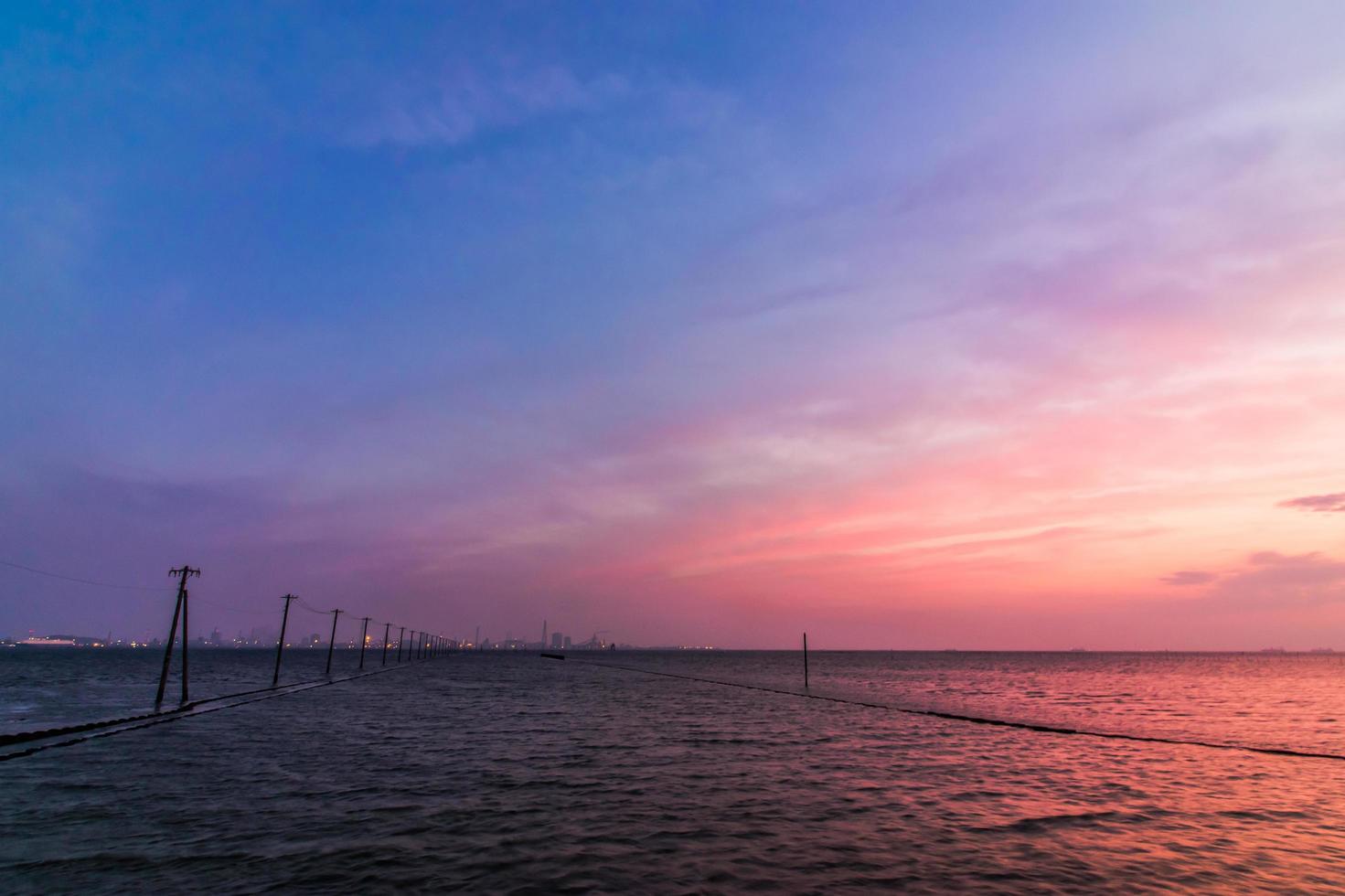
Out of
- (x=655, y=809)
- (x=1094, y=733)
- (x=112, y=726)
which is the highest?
(x=655, y=809)

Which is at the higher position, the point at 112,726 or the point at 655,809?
the point at 655,809

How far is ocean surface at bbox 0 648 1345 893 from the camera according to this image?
50.1 ft

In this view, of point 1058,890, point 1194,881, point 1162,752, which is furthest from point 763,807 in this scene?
point 1162,752

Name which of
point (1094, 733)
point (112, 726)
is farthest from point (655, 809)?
point (1094, 733)

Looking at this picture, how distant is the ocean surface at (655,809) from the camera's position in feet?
50.1

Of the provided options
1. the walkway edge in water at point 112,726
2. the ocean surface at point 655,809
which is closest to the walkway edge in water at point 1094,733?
the ocean surface at point 655,809

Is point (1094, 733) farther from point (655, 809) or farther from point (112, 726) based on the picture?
point (112, 726)

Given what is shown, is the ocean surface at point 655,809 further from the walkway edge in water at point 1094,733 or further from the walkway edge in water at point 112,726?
the walkway edge in water at point 112,726

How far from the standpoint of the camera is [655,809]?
21750 mm

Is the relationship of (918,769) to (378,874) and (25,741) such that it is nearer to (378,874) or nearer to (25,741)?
(378,874)

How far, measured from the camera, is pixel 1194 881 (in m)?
15.3

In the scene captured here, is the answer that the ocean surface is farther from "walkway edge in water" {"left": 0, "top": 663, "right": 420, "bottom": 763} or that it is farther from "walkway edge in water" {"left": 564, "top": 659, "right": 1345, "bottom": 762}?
"walkway edge in water" {"left": 0, "top": 663, "right": 420, "bottom": 763}

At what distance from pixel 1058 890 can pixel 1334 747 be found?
4072cm

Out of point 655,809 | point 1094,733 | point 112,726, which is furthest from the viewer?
point 1094,733
